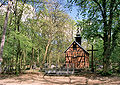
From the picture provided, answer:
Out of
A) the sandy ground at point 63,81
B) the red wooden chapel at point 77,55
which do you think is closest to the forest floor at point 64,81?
the sandy ground at point 63,81

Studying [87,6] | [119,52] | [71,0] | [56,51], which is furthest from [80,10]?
[56,51]

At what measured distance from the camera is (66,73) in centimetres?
1496

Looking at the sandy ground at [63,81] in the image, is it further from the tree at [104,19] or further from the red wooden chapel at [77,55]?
the red wooden chapel at [77,55]

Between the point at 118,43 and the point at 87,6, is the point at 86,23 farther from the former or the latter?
the point at 118,43

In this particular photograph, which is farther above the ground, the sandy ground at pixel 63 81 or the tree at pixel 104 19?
the tree at pixel 104 19

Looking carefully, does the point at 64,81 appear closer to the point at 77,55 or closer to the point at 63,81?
the point at 63,81

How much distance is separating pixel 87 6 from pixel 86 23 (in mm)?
2047

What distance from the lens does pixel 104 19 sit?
13.5m

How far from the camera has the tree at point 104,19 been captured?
12828mm

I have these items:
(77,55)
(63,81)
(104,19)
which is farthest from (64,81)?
(77,55)

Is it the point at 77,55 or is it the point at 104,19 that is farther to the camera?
the point at 77,55

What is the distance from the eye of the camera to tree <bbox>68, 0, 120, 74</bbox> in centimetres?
1283

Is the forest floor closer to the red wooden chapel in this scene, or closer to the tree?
the tree

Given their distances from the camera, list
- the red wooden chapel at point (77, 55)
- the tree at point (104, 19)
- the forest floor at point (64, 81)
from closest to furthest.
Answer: the forest floor at point (64, 81) < the tree at point (104, 19) < the red wooden chapel at point (77, 55)
